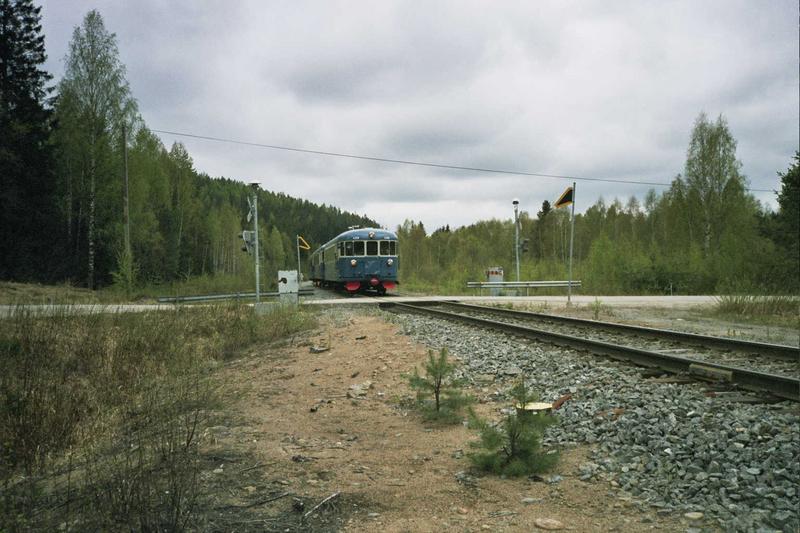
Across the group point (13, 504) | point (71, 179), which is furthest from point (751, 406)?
point (71, 179)

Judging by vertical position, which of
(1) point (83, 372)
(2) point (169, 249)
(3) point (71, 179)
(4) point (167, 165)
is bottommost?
(1) point (83, 372)

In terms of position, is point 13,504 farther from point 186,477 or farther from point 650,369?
point 650,369

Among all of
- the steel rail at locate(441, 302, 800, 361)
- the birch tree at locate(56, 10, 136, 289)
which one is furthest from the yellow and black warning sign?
the birch tree at locate(56, 10, 136, 289)

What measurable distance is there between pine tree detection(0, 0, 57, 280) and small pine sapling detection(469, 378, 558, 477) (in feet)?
103

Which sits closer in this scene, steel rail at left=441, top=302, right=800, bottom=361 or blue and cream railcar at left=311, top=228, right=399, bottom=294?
steel rail at left=441, top=302, right=800, bottom=361

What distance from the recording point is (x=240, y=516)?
3.09m

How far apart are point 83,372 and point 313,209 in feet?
458

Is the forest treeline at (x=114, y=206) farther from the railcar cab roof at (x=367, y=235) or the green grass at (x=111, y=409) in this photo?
the green grass at (x=111, y=409)

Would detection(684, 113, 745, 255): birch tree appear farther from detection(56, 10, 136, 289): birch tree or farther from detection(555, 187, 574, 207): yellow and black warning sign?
detection(56, 10, 136, 289): birch tree

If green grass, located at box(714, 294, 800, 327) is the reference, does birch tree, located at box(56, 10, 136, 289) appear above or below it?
above

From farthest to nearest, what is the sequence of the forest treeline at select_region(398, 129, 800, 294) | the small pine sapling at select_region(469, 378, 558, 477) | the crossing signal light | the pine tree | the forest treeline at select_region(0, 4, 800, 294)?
the pine tree
the forest treeline at select_region(0, 4, 800, 294)
the forest treeline at select_region(398, 129, 800, 294)
the crossing signal light
the small pine sapling at select_region(469, 378, 558, 477)

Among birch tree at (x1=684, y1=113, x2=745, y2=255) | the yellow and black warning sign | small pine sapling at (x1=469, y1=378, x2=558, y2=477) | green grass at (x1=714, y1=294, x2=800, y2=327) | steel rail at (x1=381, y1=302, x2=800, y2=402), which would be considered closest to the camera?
small pine sapling at (x1=469, y1=378, x2=558, y2=477)

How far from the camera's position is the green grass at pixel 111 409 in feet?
10.1

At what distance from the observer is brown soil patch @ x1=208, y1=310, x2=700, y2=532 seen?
9.93 feet
